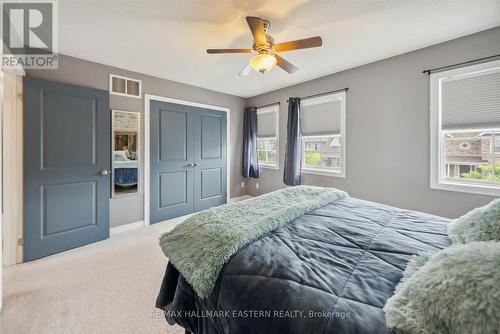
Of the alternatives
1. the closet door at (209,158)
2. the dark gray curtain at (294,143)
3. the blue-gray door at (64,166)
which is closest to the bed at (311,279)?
the blue-gray door at (64,166)

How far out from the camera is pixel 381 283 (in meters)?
0.86

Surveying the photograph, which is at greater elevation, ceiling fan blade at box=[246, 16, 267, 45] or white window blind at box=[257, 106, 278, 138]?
ceiling fan blade at box=[246, 16, 267, 45]

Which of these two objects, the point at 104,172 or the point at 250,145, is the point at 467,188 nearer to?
the point at 250,145

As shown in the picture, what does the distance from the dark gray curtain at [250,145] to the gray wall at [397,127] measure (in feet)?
5.56

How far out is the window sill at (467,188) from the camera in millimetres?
2293

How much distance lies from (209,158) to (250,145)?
99 cm

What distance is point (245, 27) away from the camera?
2.19 meters

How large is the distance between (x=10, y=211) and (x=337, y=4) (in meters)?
3.85

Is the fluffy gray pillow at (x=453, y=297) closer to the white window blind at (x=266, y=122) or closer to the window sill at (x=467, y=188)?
the window sill at (x=467, y=188)

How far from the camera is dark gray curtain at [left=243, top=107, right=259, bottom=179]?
4785 mm

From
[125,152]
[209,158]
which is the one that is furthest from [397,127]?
[125,152]
